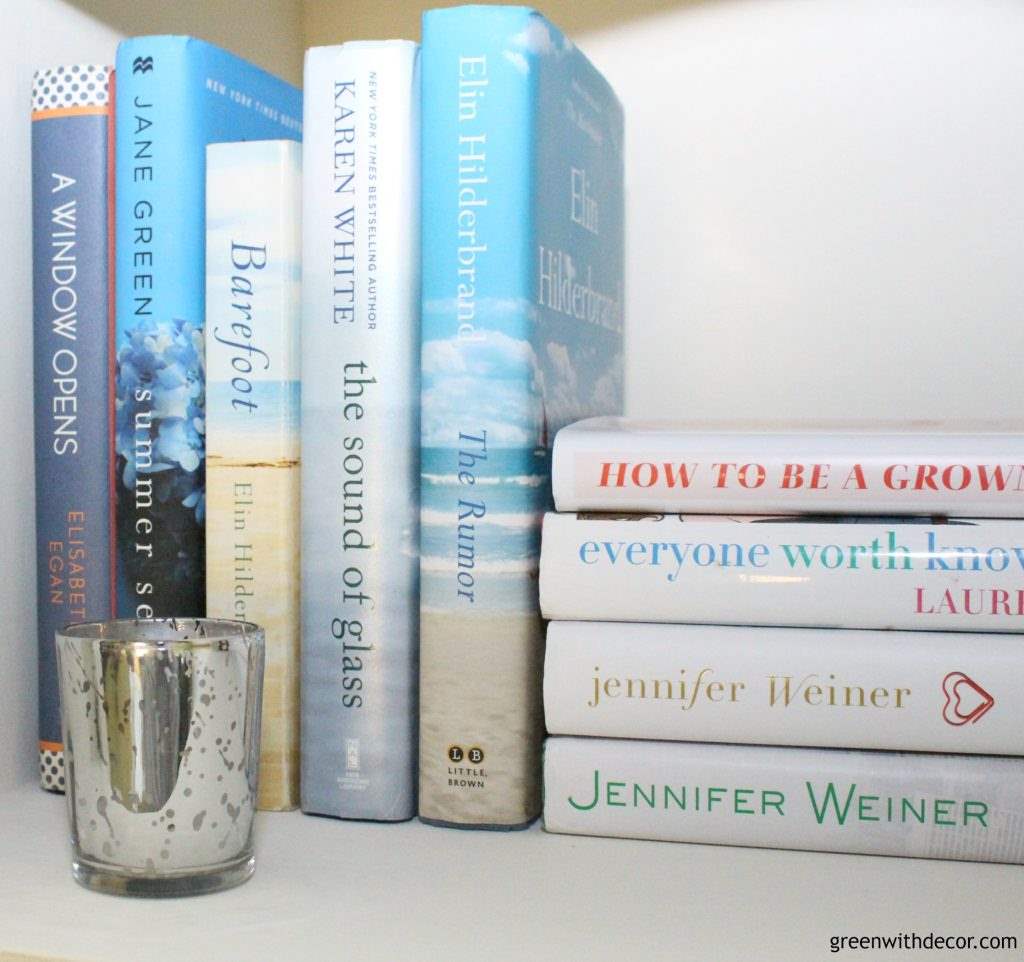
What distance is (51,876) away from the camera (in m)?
0.52

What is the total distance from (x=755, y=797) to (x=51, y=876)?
29 cm

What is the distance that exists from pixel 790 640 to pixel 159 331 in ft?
1.05

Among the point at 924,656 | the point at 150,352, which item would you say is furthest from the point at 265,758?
the point at 924,656

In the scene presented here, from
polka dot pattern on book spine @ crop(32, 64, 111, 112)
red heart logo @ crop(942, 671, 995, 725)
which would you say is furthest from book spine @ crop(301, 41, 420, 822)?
red heart logo @ crop(942, 671, 995, 725)

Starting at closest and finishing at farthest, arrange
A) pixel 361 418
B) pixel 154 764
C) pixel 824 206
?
pixel 154 764 → pixel 361 418 → pixel 824 206

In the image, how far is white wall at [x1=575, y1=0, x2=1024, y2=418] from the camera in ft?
2.47

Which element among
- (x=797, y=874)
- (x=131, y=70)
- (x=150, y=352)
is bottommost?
(x=797, y=874)

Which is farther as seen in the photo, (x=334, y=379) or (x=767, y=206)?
(x=767, y=206)

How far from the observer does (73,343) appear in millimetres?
646

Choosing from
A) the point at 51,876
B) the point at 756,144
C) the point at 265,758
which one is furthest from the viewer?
the point at 756,144

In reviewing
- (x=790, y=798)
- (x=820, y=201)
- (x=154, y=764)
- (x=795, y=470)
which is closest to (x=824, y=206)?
(x=820, y=201)

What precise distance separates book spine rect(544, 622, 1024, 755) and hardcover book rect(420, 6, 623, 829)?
0.09 ft

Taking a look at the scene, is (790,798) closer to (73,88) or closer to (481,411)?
(481,411)

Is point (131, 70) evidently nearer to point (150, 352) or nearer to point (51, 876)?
point (150, 352)
